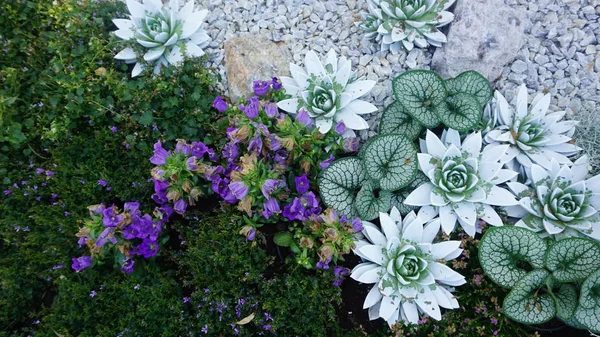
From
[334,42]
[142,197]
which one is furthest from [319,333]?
[334,42]

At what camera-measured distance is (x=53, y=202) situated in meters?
2.54

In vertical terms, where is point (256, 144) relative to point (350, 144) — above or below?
above

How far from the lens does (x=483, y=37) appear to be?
97.0 inches

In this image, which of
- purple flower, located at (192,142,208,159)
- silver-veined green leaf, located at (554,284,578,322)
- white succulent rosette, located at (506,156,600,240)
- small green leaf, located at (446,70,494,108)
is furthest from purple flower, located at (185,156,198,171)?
silver-veined green leaf, located at (554,284,578,322)

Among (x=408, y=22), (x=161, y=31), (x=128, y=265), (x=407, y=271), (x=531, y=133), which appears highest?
(x=408, y=22)

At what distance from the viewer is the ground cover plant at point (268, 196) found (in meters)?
2.09

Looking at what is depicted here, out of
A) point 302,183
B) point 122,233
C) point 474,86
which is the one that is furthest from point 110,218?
point 474,86

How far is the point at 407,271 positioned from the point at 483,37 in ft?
4.53

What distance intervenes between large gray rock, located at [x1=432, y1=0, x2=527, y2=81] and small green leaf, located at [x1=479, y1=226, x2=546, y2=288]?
38.7 inches

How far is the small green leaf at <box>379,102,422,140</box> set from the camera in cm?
238

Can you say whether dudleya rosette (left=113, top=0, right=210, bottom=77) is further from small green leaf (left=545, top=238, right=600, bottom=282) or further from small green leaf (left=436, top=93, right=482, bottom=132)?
small green leaf (left=545, top=238, right=600, bottom=282)

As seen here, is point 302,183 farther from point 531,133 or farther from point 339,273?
point 531,133

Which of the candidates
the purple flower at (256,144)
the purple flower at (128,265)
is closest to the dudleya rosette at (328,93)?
the purple flower at (256,144)

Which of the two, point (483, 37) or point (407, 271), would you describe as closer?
point (407, 271)
